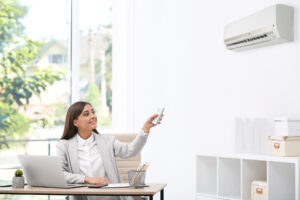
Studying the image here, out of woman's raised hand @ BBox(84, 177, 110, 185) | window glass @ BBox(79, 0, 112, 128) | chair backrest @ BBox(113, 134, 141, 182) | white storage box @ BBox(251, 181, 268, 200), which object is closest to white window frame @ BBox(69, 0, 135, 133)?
window glass @ BBox(79, 0, 112, 128)

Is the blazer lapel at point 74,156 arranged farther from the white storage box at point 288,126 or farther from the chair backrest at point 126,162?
the white storage box at point 288,126

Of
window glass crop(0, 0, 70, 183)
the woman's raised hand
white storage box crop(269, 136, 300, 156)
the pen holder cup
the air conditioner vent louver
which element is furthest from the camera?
window glass crop(0, 0, 70, 183)

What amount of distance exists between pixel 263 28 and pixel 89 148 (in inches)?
57.8

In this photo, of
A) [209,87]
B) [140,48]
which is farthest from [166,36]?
[209,87]

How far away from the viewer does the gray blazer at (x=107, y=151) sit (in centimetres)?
305

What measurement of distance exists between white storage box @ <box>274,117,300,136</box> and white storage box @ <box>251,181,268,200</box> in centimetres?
35

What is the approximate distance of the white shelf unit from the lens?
2.87 meters

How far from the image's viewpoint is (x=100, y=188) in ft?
8.29

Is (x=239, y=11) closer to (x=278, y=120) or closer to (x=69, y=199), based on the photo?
(x=278, y=120)

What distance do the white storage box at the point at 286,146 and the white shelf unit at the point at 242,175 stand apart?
0.06m

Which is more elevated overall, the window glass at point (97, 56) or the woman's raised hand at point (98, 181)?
the window glass at point (97, 56)

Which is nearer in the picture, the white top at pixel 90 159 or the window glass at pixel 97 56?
the white top at pixel 90 159

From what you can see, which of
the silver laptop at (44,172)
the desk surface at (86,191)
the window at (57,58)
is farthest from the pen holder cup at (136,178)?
the window at (57,58)

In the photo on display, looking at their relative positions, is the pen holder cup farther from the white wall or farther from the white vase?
the white wall
